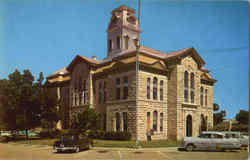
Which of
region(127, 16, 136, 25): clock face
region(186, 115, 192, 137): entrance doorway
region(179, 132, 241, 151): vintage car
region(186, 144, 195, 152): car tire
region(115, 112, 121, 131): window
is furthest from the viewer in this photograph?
region(127, 16, 136, 25): clock face

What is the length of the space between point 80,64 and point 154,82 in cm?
1033

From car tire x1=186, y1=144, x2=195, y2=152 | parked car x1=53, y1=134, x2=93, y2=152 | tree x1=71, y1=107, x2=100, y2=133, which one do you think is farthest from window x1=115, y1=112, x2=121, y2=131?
parked car x1=53, y1=134, x2=93, y2=152

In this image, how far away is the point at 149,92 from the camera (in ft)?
90.1

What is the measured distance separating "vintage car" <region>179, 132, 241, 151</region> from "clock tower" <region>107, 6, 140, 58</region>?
804 inches

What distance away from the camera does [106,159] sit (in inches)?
577

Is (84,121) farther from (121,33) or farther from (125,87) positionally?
(121,33)

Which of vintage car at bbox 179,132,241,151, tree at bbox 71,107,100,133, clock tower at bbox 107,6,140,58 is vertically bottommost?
vintage car at bbox 179,132,241,151

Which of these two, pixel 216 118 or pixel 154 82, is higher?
pixel 154 82

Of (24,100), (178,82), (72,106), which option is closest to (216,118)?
(178,82)

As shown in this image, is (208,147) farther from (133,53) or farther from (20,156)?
(133,53)

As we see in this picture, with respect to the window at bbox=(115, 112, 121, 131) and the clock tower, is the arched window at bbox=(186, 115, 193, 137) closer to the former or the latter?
the window at bbox=(115, 112, 121, 131)

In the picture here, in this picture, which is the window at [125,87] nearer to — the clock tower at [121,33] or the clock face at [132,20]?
the clock tower at [121,33]

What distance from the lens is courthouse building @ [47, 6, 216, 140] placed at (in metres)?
26.9

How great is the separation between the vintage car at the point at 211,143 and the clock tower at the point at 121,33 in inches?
804
